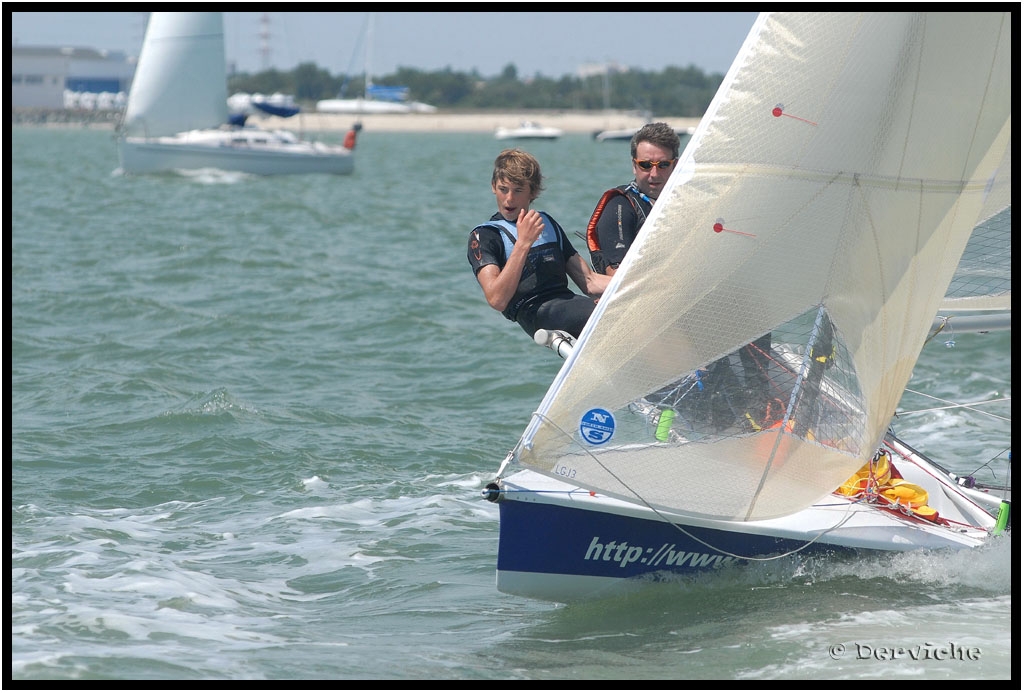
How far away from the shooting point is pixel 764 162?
4660 mm

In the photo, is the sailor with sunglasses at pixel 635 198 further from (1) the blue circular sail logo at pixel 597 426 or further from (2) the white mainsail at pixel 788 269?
(1) the blue circular sail logo at pixel 597 426

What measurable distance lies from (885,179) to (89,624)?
3508 mm

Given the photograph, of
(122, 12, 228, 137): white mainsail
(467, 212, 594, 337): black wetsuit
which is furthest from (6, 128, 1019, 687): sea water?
(122, 12, 228, 137): white mainsail

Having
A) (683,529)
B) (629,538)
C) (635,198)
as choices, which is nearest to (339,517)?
(629,538)

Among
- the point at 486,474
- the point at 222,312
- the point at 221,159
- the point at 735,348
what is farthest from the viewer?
the point at 221,159

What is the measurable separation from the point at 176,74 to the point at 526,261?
30891 mm

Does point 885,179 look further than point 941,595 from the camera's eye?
No

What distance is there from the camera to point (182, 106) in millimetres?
34562

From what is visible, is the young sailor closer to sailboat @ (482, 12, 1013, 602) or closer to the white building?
sailboat @ (482, 12, 1013, 602)

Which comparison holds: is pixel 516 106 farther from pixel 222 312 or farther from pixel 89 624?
pixel 89 624

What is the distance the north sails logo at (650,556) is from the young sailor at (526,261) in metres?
0.90

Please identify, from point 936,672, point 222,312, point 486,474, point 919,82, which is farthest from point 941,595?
point 222,312

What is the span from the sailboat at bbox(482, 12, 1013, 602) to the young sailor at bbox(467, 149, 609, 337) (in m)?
0.24

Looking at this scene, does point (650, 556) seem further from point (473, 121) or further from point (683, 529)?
point (473, 121)
